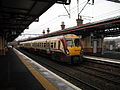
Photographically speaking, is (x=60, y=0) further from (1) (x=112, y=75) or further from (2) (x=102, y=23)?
(2) (x=102, y=23)

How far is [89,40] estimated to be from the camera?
71.4 feet

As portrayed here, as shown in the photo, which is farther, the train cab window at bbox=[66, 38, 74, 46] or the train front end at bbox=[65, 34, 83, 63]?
the train cab window at bbox=[66, 38, 74, 46]

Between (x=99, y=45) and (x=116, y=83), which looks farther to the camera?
(x=99, y=45)

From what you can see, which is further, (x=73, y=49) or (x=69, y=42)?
(x=69, y=42)

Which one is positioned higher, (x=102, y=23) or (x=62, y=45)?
(x=102, y=23)

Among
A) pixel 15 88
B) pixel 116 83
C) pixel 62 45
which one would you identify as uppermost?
pixel 62 45

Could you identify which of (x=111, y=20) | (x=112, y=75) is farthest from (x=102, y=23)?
(x=112, y=75)

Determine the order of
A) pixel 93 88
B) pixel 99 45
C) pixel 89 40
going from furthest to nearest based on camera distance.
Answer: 1. pixel 99 45
2. pixel 89 40
3. pixel 93 88

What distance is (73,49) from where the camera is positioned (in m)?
12.3

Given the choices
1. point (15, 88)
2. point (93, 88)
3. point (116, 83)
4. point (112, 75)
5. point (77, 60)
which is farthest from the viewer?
point (77, 60)

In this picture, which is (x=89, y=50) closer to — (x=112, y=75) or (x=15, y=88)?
(x=112, y=75)

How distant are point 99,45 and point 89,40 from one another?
2827 mm

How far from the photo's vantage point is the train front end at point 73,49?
1210cm

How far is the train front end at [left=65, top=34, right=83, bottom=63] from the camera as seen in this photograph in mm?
12097
